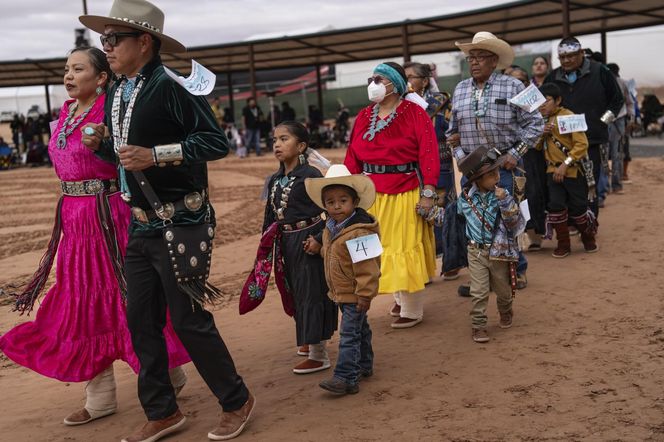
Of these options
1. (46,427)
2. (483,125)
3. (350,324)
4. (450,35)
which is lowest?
(46,427)

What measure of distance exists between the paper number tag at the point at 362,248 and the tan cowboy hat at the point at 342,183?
287 millimetres

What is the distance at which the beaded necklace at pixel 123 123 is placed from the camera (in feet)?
13.5

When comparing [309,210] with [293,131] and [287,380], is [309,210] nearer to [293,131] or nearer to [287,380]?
[293,131]

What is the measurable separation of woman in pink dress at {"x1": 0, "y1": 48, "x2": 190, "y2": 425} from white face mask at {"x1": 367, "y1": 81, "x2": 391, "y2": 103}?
1897 mm

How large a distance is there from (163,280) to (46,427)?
53.7 inches

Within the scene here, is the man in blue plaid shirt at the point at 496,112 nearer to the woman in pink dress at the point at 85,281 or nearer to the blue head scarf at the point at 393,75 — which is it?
the blue head scarf at the point at 393,75

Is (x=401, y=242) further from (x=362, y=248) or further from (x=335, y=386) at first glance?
(x=335, y=386)

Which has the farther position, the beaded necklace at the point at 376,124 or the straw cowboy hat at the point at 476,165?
the beaded necklace at the point at 376,124

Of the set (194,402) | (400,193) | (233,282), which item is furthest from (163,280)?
(233,282)

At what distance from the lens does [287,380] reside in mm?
5234

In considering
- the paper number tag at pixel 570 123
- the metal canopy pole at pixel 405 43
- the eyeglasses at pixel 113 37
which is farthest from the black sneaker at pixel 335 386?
the metal canopy pole at pixel 405 43

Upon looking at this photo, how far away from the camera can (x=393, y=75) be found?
591 centimetres

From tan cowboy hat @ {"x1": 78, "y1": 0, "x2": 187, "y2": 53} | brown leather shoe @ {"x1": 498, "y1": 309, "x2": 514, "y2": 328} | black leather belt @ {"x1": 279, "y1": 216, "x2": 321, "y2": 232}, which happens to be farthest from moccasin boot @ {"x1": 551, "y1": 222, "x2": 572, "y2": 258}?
tan cowboy hat @ {"x1": 78, "y1": 0, "x2": 187, "y2": 53}

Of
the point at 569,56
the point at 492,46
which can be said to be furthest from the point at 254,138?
the point at 492,46
